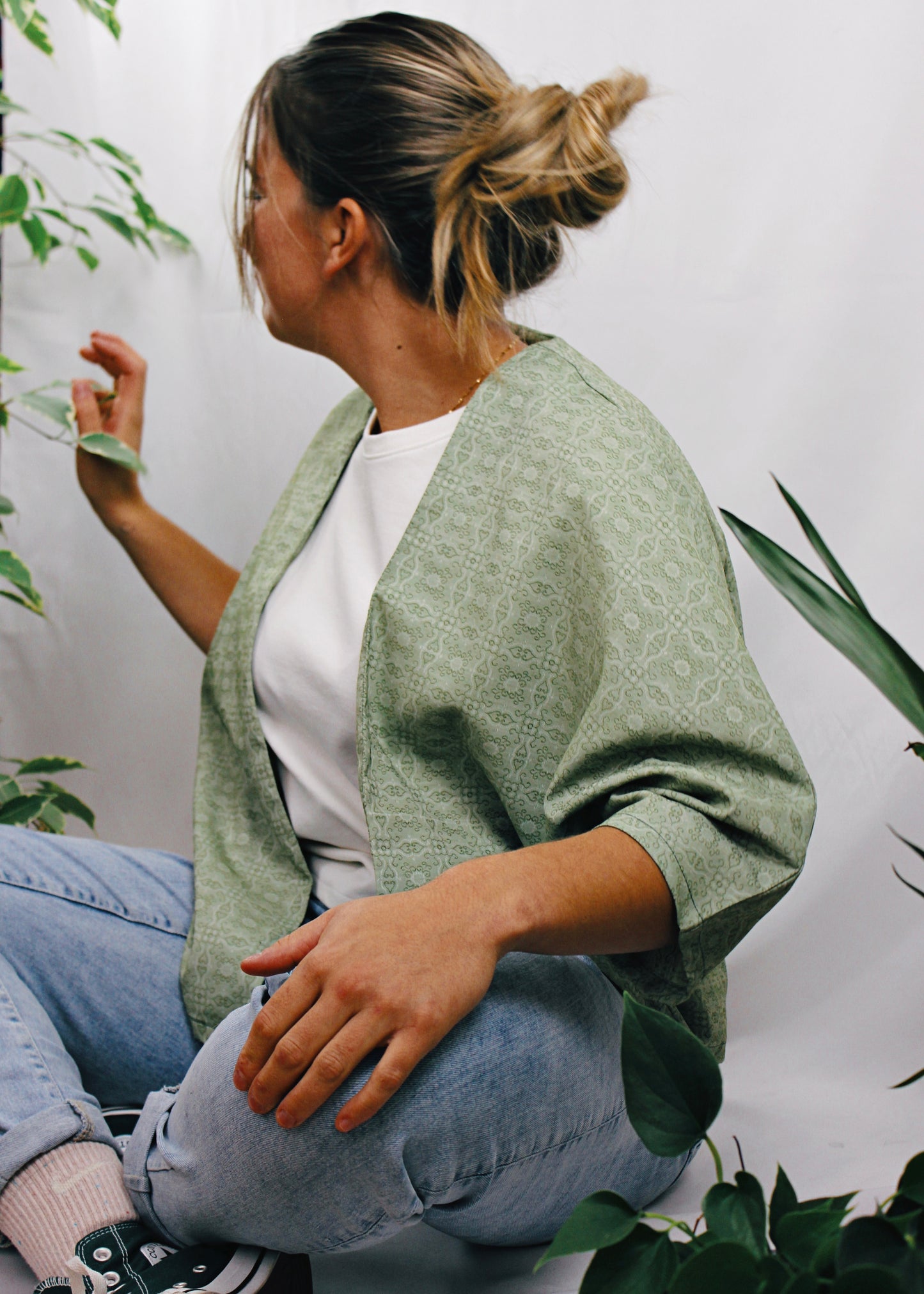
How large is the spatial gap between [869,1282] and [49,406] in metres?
1.14

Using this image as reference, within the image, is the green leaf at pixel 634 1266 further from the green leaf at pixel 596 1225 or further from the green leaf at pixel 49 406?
the green leaf at pixel 49 406

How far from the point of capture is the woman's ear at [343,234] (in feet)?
3.11

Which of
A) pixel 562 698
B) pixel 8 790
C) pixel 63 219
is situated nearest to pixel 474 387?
pixel 562 698

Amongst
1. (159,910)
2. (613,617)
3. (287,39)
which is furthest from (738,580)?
(287,39)

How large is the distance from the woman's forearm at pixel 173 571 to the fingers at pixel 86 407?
0.11 metres

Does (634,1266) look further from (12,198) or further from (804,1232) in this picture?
(12,198)

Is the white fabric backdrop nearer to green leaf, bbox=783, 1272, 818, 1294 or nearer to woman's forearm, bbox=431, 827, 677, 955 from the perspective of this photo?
woman's forearm, bbox=431, 827, 677, 955

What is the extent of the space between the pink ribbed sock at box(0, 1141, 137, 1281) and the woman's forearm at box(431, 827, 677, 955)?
13.9 inches

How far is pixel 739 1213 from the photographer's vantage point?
39cm


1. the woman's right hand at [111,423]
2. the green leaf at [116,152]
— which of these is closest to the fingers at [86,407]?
the woman's right hand at [111,423]

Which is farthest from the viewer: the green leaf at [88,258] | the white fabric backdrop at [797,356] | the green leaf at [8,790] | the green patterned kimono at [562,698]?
the green leaf at [88,258]

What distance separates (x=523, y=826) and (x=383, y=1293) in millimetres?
370

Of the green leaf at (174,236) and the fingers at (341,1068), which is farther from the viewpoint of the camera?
the green leaf at (174,236)

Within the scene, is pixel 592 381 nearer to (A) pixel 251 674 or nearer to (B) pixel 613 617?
(B) pixel 613 617
